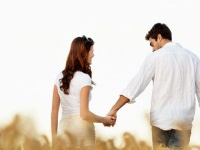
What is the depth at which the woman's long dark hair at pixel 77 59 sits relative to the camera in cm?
473

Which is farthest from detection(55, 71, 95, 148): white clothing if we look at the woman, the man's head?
the man's head

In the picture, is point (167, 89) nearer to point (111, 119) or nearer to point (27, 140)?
point (111, 119)

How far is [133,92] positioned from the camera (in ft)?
17.7

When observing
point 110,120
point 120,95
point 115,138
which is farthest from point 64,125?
point 115,138

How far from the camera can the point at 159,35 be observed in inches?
226

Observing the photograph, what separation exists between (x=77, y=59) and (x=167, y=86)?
43.5 inches

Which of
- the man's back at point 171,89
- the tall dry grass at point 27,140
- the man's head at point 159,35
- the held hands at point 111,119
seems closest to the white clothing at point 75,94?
the held hands at point 111,119

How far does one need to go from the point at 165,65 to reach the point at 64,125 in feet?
4.43

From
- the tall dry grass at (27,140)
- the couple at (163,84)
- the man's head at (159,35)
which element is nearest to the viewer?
the tall dry grass at (27,140)

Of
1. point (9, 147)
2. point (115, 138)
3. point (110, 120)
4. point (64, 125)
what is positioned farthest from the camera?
point (110, 120)

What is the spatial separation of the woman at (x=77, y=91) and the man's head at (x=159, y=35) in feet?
3.69

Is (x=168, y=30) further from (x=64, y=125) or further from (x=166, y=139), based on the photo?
(x=64, y=125)

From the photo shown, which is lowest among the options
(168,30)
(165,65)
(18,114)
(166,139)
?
(166,139)

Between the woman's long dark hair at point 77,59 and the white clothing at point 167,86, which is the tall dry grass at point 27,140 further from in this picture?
the white clothing at point 167,86
